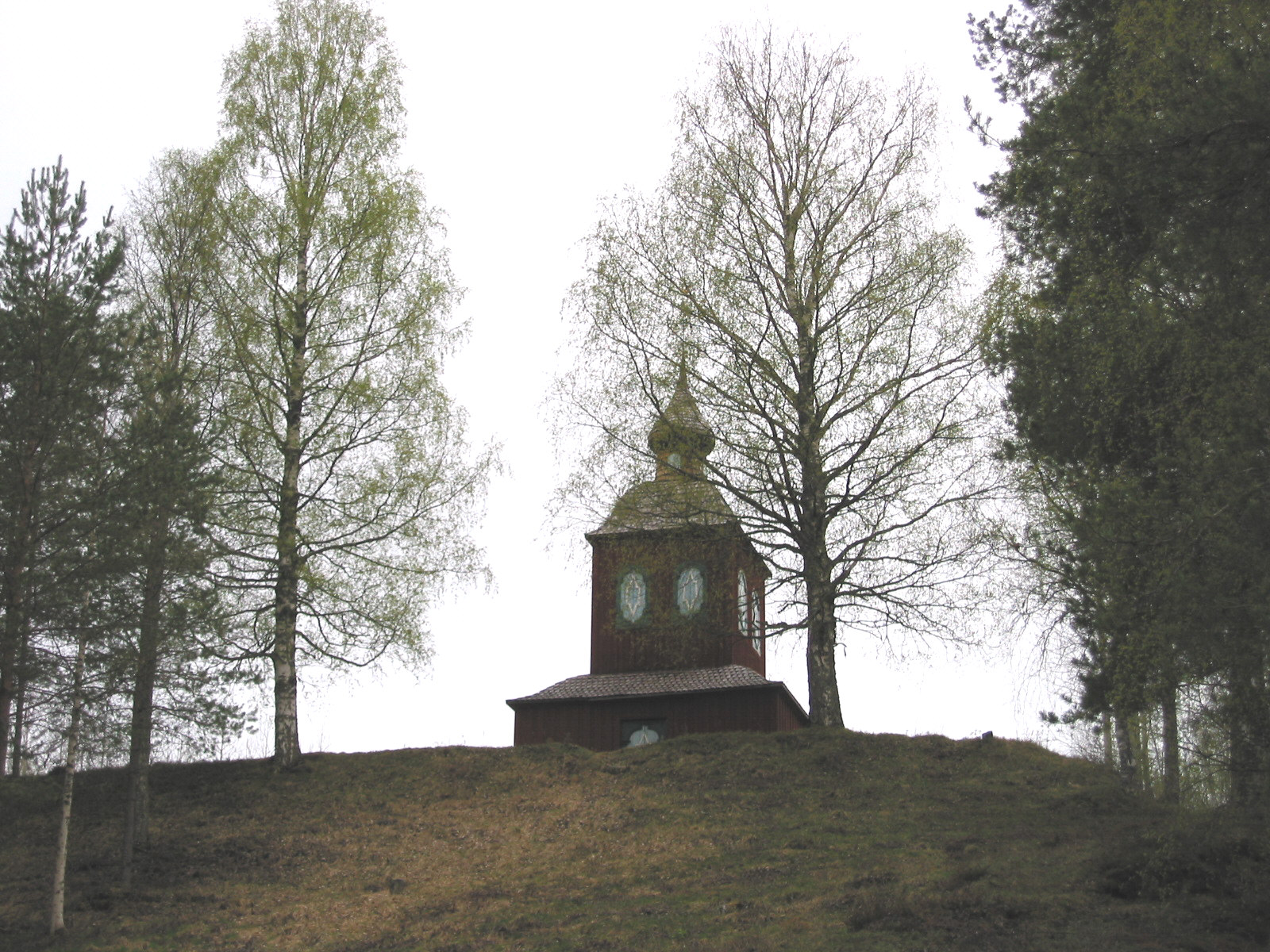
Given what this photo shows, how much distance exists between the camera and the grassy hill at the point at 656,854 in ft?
35.2

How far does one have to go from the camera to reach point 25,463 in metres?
13.1

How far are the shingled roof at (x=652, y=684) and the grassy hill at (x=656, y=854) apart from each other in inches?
117

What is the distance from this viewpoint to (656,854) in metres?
14.5

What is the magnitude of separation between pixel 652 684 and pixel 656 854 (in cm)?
906

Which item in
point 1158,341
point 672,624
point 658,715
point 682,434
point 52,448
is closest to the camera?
point 1158,341

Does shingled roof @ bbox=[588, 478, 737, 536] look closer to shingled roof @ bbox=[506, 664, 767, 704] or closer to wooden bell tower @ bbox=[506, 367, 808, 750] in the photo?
wooden bell tower @ bbox=[506, 367, 808, 750]

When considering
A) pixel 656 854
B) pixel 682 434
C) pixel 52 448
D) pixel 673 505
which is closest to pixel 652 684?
pixel 673 505

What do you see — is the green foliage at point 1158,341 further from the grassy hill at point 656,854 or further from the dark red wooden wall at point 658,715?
the dark red wooden wall at point 658,715

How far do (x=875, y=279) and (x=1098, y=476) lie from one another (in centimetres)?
925

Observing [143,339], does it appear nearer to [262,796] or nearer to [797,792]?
[262,796]

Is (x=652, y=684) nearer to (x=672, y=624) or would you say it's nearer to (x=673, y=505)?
(x=672, y=624)


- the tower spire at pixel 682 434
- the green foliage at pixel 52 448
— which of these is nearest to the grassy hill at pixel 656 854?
the green foliage at pixel 52 448

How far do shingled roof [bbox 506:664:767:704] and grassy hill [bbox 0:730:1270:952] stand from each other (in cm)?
297

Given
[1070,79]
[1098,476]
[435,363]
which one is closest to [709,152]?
[435,363]
